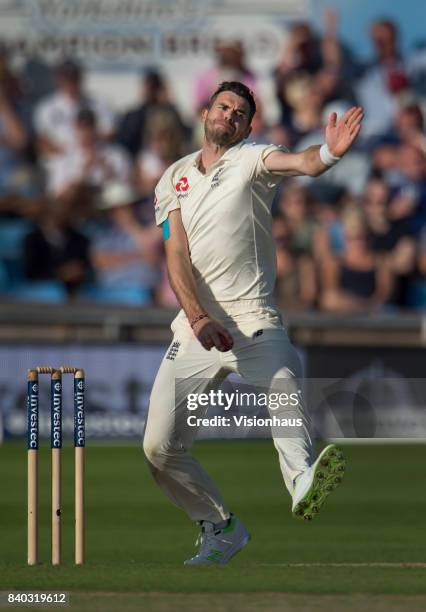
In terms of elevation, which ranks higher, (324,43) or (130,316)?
(324,43)

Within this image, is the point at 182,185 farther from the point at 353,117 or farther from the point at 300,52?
the point at 300,52

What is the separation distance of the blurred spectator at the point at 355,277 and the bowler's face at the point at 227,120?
17524 mm

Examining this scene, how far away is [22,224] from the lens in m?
26.3

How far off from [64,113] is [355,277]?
246 inches

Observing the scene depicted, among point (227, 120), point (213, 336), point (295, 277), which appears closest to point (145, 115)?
point (295, 277)

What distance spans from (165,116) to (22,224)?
10.4 feet

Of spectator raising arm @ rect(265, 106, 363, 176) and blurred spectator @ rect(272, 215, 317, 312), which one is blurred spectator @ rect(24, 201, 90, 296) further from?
spectator raising arm @ rect(265, 106, 363, 176)

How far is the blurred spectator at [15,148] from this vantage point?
87.2 feet

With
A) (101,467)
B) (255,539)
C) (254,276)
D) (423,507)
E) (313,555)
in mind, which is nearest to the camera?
(254,276)

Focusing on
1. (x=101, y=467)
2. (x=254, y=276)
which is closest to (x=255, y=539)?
(x=254, y=276)

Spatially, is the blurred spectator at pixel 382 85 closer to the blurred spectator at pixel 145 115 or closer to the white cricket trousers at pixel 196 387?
the blurred spectator at pixel 145 115

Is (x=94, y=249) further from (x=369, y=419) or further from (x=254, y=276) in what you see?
(x=254, y=276)

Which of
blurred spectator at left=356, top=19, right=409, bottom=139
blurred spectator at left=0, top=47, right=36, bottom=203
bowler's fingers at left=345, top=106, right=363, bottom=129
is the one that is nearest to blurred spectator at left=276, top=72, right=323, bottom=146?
blurred spectator at left=356, top=19, right=409, bottom=139

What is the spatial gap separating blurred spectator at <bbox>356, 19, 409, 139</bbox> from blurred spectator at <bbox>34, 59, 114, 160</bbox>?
4550 millimetres
